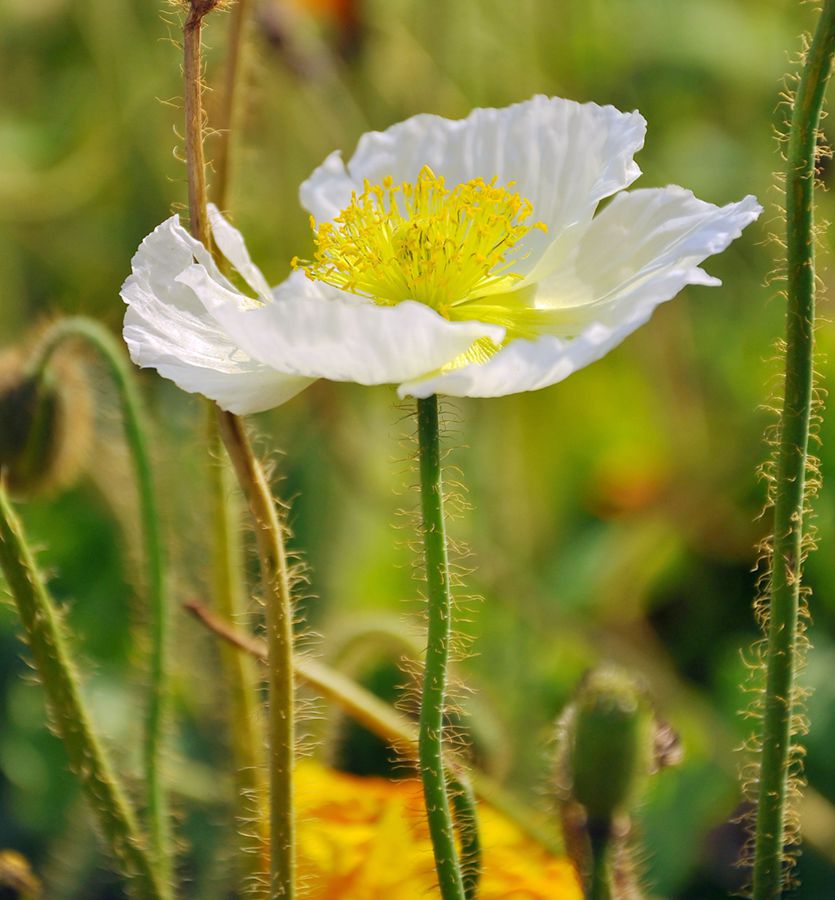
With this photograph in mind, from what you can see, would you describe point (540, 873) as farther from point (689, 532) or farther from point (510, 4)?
point (510, 4)

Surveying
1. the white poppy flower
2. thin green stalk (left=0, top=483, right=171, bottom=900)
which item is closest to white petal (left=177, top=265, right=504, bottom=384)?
the white poppy flower

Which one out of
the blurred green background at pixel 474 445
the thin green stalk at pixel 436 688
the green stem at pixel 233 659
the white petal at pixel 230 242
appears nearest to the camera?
the thin green stalk at pixel 436 688

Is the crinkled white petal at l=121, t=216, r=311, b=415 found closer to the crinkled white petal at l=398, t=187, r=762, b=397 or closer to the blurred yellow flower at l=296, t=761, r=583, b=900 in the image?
the crinkled white petal at l=398, t=187, r=762, b=397

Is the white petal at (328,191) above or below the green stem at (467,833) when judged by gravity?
above

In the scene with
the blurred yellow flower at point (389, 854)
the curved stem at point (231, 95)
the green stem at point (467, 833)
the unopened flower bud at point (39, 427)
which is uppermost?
the curved stem at point (231, 95)

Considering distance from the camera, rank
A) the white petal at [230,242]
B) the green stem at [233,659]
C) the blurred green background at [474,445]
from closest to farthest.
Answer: the white petal at [230,242]
the green stem at [233,659]
the blurred green background at [474,445]

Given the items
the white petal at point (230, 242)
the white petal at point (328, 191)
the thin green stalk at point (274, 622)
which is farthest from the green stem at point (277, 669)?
the white petal at point (328, 191)

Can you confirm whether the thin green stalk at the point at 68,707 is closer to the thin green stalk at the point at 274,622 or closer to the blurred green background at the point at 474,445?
the thin green stalk at the point at 274,622

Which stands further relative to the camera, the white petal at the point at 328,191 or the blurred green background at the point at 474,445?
the blurred green background at the point at 474,445
